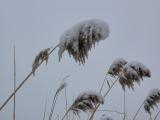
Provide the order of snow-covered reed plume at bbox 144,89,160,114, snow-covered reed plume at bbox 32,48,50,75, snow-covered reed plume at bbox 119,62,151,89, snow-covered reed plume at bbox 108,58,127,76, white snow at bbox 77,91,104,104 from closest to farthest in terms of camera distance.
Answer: snow-covered reed plume at bbox 32,48,50,75
white snow at bbox 77,91,104,104
snow-covered reed plume at bbox 119,62,151,89
snow-covered reed plume at bbox 108,58,127,76
snow-covered reed plume at bbox 144,89,160,114

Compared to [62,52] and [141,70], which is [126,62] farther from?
[62,52]

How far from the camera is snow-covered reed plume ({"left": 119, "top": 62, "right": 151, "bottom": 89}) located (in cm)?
353

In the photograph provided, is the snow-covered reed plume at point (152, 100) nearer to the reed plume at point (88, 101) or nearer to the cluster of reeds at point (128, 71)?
the cluster of reeds at point (128, 71)

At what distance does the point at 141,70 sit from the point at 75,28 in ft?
4.84

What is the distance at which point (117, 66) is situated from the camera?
3.98 m

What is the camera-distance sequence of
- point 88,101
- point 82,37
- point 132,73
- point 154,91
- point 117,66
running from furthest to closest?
point 154,91 < point 117,66 < point 132,73 < point 88,101 < point 82,37

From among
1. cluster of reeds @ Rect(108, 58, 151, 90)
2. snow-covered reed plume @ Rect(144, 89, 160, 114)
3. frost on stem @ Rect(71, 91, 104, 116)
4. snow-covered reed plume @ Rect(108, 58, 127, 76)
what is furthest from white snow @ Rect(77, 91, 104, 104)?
snow-covered reed plume @ Rect(144, 89, 160, 114)

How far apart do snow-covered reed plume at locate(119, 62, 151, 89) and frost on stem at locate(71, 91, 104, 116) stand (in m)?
0.61

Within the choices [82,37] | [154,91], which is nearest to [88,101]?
[82,37]

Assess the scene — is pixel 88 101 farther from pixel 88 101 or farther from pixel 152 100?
pixel 152 100

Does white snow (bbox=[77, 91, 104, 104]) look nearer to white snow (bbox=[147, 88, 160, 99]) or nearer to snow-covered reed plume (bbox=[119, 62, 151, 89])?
snow-covered reed plume (bbox=[119, 62, 151, 89])

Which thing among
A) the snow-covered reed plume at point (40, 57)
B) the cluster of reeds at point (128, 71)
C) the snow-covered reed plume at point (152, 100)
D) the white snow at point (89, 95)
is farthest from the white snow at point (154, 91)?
the snow-covered reed plume at point (40, 57)

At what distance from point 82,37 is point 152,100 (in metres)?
2.32

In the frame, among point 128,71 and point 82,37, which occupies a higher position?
point 82,37
